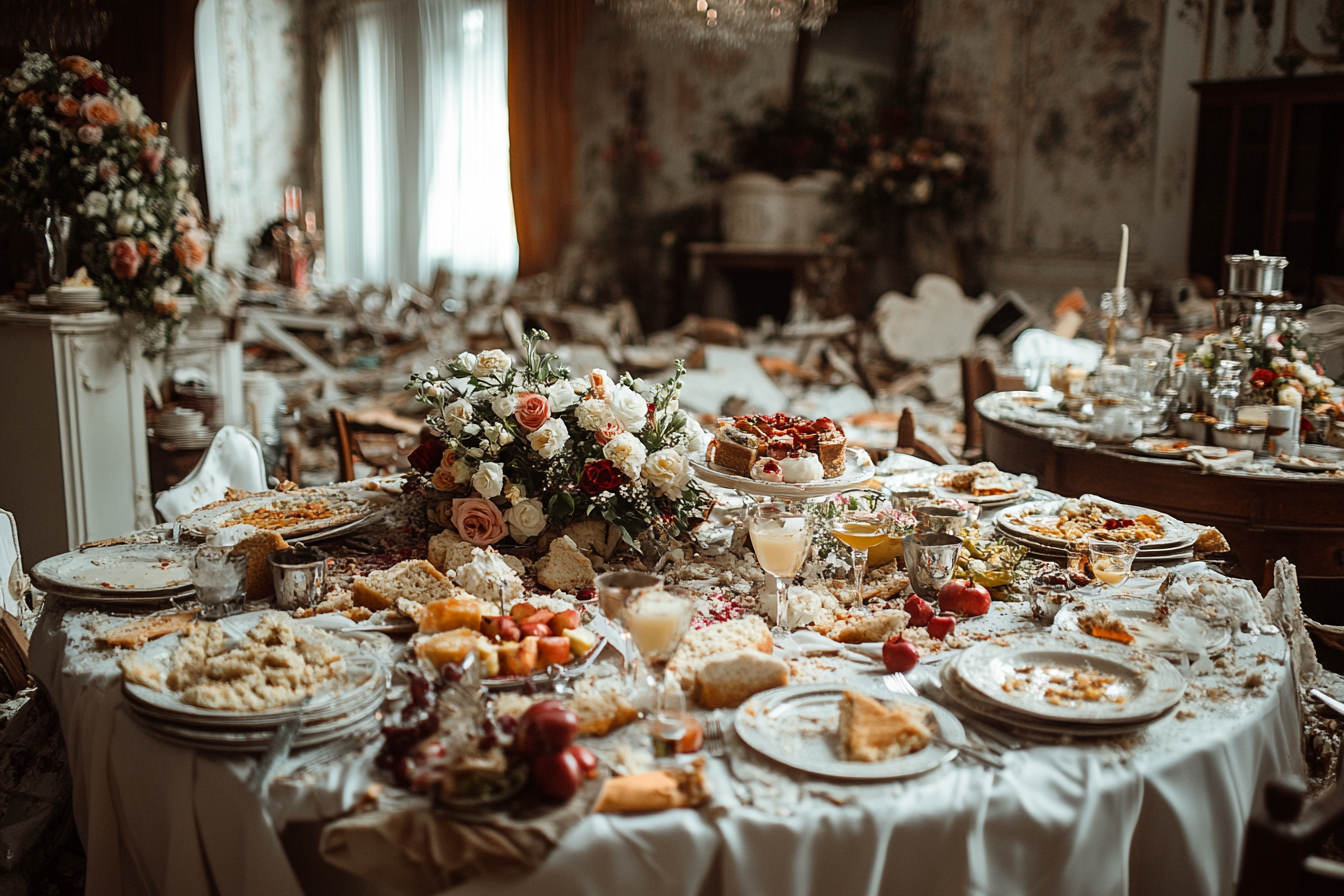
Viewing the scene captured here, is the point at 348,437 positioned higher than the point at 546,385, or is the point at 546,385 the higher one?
the point at 546,385

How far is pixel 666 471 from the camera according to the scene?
7.14ft

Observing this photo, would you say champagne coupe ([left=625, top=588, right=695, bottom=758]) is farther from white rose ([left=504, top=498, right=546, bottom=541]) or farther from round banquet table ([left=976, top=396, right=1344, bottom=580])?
round banquet table ([left=976, top=396, right=1344, bottom=580])

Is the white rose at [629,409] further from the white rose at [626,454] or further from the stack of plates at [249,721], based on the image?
the stack of plates at [249,721]

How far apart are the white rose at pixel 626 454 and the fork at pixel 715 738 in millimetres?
712

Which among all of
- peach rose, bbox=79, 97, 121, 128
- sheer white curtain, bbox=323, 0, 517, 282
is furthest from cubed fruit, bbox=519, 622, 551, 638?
sheer white curtain, bbox=323, 0, 517, 282

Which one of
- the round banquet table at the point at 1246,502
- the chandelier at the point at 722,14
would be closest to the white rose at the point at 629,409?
the round banquet table at the point at 1246,502

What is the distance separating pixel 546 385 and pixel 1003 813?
1.35 m

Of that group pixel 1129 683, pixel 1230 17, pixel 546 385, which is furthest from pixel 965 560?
pixel 1230 17

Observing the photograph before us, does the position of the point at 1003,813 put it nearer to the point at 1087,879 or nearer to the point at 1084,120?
the point at 1087,879

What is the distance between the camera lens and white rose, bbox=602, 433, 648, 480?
214cm

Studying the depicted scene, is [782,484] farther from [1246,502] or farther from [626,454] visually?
[1246,502]

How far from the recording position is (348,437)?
3.60 metres

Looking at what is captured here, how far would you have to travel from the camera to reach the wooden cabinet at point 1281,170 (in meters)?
6.23

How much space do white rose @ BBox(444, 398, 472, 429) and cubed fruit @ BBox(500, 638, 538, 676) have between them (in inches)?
27.6
